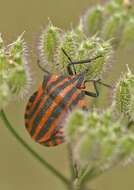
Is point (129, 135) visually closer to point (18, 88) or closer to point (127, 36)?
point (18, 88)

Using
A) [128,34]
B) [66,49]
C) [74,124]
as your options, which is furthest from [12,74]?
[128,34]

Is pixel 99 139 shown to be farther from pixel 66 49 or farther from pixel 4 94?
pixel 66 49

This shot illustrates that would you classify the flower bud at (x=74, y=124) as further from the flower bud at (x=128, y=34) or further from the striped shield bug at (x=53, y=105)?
the flower bud at (x=128, y=34)

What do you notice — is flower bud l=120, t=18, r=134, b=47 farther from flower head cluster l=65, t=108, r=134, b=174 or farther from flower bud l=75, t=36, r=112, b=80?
flower head cluster l=65, t=108, r=134, b=174

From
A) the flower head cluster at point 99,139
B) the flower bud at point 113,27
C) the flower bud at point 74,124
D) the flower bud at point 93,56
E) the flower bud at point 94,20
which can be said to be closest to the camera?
the flower head cluster at point 99,139

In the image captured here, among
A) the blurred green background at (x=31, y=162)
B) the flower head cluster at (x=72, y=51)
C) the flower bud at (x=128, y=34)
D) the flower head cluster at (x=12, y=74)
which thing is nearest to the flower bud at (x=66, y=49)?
the flower head cluster at (x=72, y=51)

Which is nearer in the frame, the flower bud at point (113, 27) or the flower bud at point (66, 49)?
the flower bud at point (66, 49)

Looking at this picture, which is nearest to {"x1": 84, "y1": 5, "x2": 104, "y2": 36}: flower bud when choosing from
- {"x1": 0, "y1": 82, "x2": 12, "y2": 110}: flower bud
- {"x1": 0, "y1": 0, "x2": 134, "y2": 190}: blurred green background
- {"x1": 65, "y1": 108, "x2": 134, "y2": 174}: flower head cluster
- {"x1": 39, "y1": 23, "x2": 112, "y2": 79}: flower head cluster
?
{"x1": 39, "y1": 23, "x2": 112, "y2": 79}: flower head cluster

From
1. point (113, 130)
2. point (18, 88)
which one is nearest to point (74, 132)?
point (113, 130)
